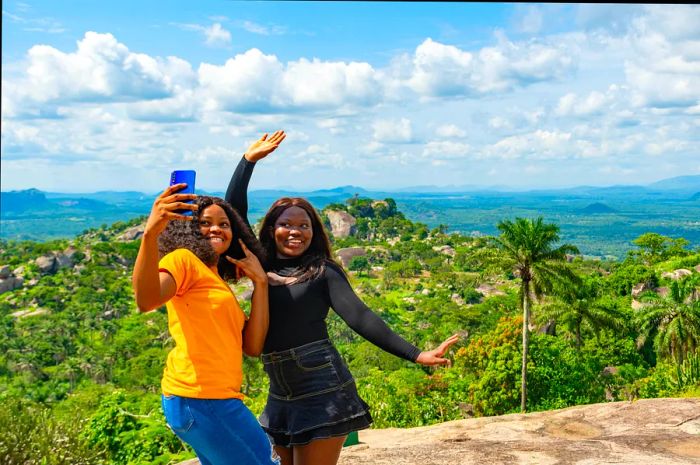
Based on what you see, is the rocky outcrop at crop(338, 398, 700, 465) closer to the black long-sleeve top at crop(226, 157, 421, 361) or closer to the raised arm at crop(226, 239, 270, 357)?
the black long-sleeve top at crop(226, 157, 421, 361)

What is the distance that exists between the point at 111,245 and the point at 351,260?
35.8 meters

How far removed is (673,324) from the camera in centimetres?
2867

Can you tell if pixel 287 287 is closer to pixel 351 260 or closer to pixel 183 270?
pixel 183 270

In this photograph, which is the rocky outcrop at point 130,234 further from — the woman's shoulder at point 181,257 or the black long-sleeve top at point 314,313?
the woman's shoulder at point 181,257

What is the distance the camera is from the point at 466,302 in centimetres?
7019

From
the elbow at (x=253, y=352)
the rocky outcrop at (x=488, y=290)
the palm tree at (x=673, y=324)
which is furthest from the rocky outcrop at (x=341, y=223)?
the elbow at (x=253, y=352)

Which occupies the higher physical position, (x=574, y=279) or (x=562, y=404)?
(x=574, y=279)

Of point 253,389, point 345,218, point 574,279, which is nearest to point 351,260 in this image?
point 345,218

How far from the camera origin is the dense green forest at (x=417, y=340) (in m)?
10.3

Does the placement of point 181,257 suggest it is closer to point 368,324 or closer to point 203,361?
point 203,361

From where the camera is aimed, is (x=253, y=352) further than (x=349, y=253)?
No

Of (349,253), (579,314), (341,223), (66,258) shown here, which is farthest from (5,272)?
(579,314)

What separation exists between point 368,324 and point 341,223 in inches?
4721

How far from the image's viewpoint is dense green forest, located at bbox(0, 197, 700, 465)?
10297 millimetres
